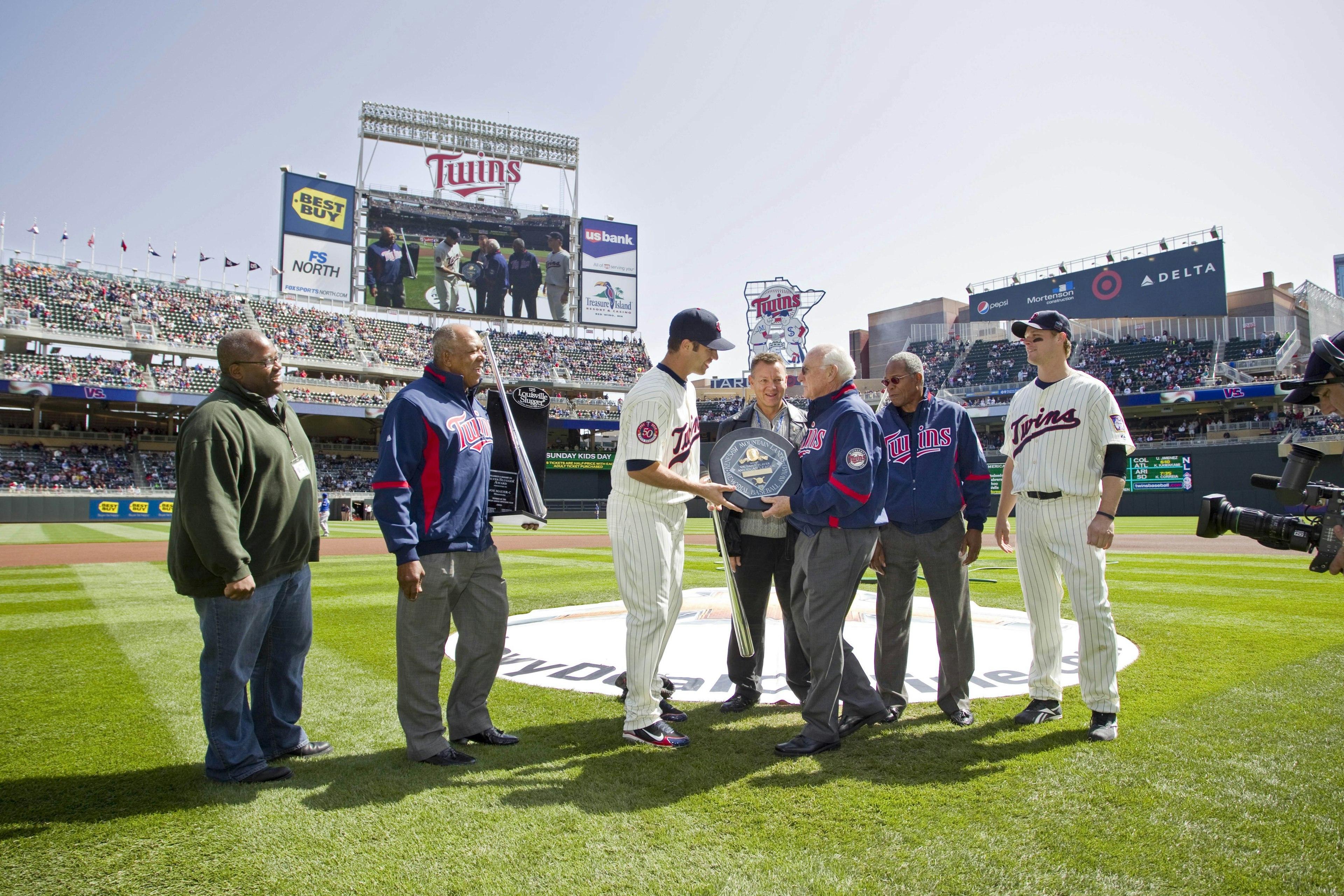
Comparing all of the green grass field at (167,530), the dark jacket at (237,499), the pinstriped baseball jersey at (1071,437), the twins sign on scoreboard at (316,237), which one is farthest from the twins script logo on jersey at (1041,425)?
the twins sign on scoreboard at (316,237)

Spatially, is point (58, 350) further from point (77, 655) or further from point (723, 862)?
point (723, 862)

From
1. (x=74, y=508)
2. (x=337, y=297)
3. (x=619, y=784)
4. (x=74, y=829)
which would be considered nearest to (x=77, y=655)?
(x=74, y=829)

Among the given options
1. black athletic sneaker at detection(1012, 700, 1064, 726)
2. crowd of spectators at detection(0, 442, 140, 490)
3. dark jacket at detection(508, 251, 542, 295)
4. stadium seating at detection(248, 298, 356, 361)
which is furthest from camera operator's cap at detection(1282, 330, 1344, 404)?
stadium seating at detection(248, 298, 356, 361)

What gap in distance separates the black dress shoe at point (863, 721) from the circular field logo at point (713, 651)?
50 cm

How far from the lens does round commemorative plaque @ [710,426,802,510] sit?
13.1 feet

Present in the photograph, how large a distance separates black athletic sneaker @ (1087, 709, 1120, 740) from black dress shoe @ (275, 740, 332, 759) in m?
3.65

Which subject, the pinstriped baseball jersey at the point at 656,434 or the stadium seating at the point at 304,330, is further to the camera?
Result: the stadium seating at the point at 304,330

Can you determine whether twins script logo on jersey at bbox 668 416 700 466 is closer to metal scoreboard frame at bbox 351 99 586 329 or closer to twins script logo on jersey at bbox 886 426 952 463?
twins script logo on jersey at bbox 886 426 952 463

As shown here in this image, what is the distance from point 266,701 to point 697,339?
2.78 metres

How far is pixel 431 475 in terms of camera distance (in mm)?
3648

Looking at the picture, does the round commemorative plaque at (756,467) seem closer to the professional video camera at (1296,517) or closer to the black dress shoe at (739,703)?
the black dress shoe at (739,703)

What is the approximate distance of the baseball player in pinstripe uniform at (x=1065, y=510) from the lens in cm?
378

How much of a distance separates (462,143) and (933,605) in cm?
5039

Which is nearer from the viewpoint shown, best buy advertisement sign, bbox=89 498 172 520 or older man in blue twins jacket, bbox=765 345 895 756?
older man in blue twins jacket, bbox=765 345 895 756
